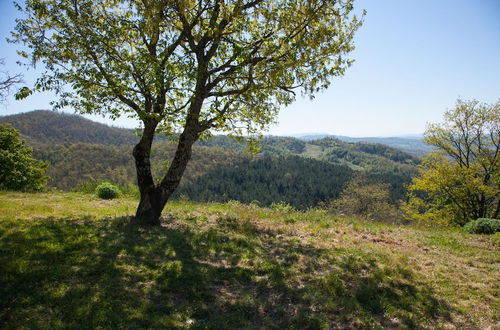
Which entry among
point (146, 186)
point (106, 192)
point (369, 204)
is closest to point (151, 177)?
point (146, 186)

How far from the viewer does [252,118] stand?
15.1 metres

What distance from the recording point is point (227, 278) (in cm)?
839

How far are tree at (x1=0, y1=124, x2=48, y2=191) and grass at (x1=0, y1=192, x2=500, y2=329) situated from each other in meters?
21.3

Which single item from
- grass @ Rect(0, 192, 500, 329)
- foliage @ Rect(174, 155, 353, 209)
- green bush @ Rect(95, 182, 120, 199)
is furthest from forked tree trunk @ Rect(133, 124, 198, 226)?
foliage @ Rect(174, 155, 353, 209)

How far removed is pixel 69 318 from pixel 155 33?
10088mm

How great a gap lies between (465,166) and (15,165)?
51241 millimetres

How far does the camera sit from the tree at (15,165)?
29344mm

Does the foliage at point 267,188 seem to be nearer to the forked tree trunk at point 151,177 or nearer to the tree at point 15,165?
the tree at point 15,165

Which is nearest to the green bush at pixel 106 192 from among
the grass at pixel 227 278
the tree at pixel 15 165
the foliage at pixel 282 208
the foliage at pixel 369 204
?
the grass at pixel 227 278

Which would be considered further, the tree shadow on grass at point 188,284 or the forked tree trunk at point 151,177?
the forked tree trunk at point 151,177

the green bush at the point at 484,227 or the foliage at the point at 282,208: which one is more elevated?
the green bush at the point at 484,227

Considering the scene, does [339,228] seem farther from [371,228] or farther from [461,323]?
[461,323]

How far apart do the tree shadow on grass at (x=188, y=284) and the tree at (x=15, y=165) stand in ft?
81.0

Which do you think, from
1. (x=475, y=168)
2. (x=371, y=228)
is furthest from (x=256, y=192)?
(x=371, y=228)
